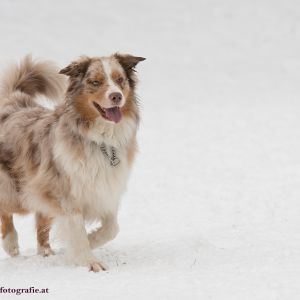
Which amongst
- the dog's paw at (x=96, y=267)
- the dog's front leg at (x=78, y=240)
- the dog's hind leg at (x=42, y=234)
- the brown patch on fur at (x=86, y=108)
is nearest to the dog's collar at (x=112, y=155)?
the brown patch on fur at (x=86, y=108)

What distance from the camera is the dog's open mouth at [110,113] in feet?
18.2

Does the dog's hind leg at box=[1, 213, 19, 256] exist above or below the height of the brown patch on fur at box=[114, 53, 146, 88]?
below

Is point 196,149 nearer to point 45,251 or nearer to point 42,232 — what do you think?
point 42,232

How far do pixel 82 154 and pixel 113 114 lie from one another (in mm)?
481

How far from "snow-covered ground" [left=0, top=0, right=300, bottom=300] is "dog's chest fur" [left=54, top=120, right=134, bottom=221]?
626 millimetres

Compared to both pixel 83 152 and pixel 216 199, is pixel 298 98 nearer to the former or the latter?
pixel 216 199

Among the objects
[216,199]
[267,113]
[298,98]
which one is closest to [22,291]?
[216,199]

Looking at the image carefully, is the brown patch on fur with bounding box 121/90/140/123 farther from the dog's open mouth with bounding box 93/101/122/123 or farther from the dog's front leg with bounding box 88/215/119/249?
the dog's front leg with bounding box 88/215/119/249

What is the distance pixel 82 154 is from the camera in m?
5.67

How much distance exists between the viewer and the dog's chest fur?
566 cm

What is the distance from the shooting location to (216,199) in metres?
10.2

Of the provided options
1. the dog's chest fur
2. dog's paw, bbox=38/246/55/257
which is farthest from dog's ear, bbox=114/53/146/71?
dog's paw, bbox=38/246/55/257

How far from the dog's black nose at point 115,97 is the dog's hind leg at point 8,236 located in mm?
2076

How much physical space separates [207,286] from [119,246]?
257 cm
